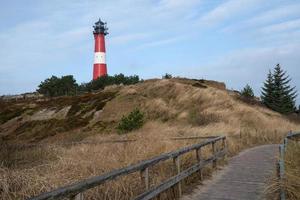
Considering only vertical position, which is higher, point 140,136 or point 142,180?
point 140,136

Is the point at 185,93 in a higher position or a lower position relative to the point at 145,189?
higher

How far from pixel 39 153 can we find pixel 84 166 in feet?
12.4

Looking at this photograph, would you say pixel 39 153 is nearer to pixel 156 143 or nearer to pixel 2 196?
pixel 156 143

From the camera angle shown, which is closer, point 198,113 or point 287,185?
point 287,185

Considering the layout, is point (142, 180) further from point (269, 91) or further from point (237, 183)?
point (269, 91)

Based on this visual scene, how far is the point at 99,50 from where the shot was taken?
251ft

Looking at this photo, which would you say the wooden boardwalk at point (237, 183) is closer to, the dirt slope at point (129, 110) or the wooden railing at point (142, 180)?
the wooden railing at point (142, 180)

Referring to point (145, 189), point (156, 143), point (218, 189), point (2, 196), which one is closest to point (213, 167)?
point (156, 143)

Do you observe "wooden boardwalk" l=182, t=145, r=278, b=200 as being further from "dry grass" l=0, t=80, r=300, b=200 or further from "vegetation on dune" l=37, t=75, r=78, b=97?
"vegetation on dune" l=37, t=75, r=78, b=97

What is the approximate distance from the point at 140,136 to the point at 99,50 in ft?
185

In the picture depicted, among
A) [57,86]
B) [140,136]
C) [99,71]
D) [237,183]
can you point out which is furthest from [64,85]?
[237,183]

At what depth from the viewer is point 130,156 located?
11.7m

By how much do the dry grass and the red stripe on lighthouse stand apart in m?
15.0

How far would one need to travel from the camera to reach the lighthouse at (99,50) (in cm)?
7598
